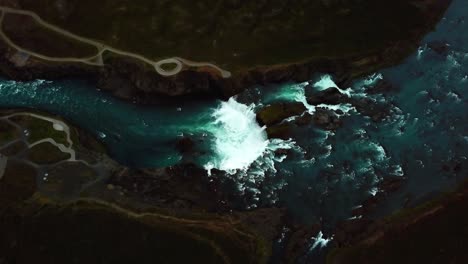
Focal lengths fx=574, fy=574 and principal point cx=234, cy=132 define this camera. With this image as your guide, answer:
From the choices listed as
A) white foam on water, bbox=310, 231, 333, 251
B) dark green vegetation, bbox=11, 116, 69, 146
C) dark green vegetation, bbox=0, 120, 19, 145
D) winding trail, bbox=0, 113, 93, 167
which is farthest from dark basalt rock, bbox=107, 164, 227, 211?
dark green vegetation, bbox=0, 120, 19, 145

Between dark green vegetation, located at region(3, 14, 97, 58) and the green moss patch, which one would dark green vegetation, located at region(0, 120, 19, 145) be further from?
dark green vegetation, located at region(3, 14, 97, 58)

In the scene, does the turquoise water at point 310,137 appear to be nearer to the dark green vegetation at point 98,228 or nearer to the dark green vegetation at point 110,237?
the dark green vegetation at point 98,228

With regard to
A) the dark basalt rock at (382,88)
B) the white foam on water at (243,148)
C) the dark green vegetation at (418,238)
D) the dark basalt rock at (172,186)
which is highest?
the dark basalt rock at (382,88)

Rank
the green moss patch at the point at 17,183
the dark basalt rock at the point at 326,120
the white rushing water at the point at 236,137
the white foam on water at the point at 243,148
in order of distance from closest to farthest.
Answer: the green moss patch at the point at 17,183 < the white foam on water at the point at 243,148 < the white rushing water at the point at 236,137 < the dark basalt rock at the point at 326,120

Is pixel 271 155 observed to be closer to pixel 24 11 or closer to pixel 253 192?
pixel 253 192

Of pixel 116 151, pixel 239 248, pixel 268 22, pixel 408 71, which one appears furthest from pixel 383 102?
pixel 116 151

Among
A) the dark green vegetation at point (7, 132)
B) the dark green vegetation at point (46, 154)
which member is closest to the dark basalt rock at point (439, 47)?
the dark green vegetation at point (46, 154)
